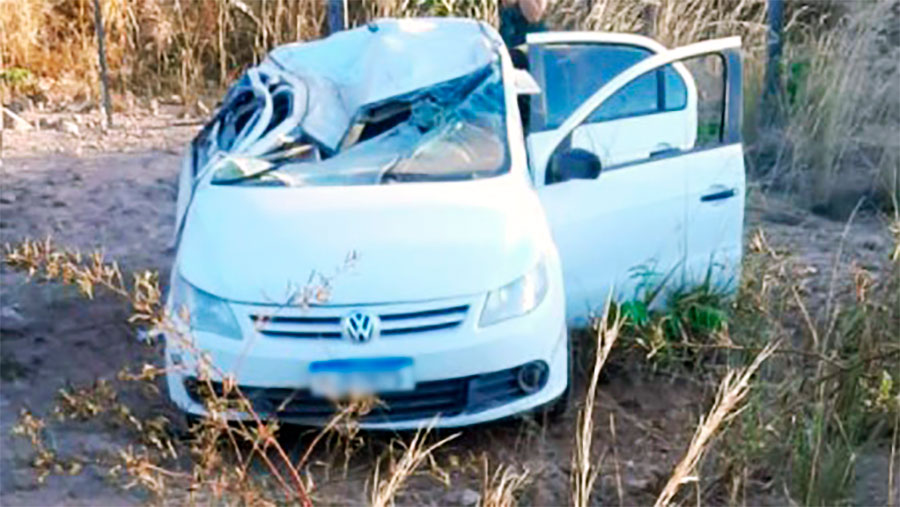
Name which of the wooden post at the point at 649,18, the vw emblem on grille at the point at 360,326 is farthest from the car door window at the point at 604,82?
the wooden post at the point at 649,18

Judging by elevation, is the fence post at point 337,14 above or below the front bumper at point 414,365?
above

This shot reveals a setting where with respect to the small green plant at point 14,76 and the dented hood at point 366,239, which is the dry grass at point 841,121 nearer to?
the dented hood at point 366,239

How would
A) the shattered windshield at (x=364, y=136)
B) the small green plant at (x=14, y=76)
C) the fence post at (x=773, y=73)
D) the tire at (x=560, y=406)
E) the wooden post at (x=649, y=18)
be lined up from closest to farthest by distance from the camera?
1. the tire at (x=560, y=406)
2. the shattered windshield at (x=364, y=136)
3. the fence post at (x=773, y=73)
4. the wooden post at (x=649, y=18)
5. the small green plant at (x=14, y=76)

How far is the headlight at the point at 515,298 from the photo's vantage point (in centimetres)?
572

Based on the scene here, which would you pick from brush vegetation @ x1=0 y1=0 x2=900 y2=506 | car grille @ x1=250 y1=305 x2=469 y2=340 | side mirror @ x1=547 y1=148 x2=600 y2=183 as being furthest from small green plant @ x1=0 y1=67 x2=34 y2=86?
car grille @ x1=250 y1=305 x2=469 y2=340

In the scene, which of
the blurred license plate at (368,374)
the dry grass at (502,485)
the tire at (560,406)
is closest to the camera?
the dry grass at (502,485)

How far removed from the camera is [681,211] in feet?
22.7

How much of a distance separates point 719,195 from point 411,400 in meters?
2.03

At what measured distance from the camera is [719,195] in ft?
23.0

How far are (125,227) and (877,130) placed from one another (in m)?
4.97

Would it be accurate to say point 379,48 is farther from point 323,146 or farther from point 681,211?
point 681,211

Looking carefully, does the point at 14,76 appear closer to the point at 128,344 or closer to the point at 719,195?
the point at 128,344

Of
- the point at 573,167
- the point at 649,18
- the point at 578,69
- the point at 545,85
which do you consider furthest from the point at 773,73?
the point at 573,167

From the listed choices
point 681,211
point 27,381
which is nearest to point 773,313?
point 681,211
